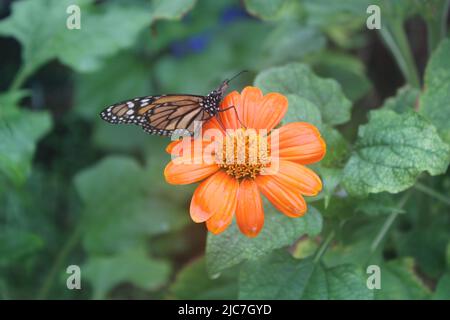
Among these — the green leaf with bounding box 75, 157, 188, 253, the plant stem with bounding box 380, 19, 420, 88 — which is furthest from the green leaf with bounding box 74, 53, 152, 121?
the plant stem with bounding box 380, 19, 420, 88

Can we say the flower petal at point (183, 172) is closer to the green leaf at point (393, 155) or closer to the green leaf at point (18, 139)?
the green leaf at point (393, 155)

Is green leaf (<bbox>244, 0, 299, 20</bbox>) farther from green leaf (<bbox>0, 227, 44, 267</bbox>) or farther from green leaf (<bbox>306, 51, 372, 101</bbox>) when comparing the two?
green leaf (<bbox>0, 227, 44, 267</bbox>)

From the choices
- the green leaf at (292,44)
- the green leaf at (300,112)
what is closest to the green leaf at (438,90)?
the green leaf at (300,112)

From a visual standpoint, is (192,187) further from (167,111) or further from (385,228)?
(167,111)

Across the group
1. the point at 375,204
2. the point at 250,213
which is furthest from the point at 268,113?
the point at 375,204

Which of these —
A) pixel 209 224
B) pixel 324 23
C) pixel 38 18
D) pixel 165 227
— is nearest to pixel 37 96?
pixel 38 18

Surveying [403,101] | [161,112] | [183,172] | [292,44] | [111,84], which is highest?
[111,84]
